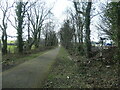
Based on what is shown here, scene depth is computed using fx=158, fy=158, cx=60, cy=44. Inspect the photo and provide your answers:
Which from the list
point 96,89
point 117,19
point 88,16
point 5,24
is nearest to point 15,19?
point 5,24

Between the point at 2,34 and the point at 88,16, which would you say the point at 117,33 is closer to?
the point at 88,16

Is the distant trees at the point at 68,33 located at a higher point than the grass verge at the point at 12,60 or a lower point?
higher

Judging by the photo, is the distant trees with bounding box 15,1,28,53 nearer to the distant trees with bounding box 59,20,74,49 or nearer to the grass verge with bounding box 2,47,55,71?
the grass verge with bounding box 2,47,55,71

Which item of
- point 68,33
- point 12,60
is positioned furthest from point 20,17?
point 68,33

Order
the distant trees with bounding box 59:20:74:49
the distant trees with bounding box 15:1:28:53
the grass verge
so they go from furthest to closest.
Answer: the distant trees with bounding box 59:20:74:49, the distant trees with bounding box 15:1:28:53, the grass verge

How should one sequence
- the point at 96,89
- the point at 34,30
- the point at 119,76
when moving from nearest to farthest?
the point at 96,89 < the point at 119,76 < the point at 34,30

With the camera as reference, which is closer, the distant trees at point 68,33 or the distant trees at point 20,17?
the distant trees at point 20,17

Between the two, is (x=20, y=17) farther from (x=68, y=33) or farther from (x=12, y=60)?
(x=68, y=33)

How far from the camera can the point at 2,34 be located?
23766 millimetres

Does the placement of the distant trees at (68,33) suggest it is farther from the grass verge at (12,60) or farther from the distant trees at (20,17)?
the grass verge at (12,60)

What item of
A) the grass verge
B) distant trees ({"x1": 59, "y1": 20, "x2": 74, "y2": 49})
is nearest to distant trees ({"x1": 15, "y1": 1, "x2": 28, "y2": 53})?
the grass verge

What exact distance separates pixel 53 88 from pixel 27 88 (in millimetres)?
1079

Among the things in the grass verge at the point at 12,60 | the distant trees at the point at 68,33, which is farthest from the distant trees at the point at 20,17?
the distant trees at the point at 68,33

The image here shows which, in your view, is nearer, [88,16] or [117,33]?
[117,33]
